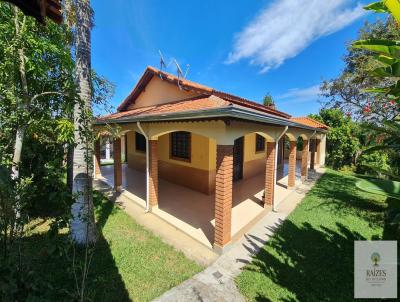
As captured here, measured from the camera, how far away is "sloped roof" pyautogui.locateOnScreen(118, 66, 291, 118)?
29.0ft

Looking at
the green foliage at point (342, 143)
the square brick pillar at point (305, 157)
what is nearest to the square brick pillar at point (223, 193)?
the square brick pillar at point (305, 157)

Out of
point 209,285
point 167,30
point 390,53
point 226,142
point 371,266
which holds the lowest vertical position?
point 209,285

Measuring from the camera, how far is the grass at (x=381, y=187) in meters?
1.18

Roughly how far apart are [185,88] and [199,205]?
551 centimetres

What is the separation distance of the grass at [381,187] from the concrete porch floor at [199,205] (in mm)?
4942

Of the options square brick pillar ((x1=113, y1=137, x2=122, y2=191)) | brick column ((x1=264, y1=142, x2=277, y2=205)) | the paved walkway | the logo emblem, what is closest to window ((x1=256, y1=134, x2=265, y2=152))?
brick column ((x1=264, y1=142, x2=277, y2=205))

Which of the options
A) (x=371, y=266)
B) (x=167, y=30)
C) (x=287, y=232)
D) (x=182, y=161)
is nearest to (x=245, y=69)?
(x=167, y=30)

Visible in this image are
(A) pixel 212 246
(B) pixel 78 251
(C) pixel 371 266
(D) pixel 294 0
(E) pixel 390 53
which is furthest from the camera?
(D) pixel 294 0

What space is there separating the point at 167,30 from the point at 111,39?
5.09 meters

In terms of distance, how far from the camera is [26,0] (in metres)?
1.93

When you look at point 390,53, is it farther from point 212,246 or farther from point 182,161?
point 182,161

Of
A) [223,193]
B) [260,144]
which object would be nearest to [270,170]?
[223,193]

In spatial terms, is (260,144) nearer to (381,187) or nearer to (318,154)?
(318,154)

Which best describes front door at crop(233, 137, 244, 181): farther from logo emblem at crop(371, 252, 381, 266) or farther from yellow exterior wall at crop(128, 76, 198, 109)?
logo emblem at crop(371, 252, 381, 266)
